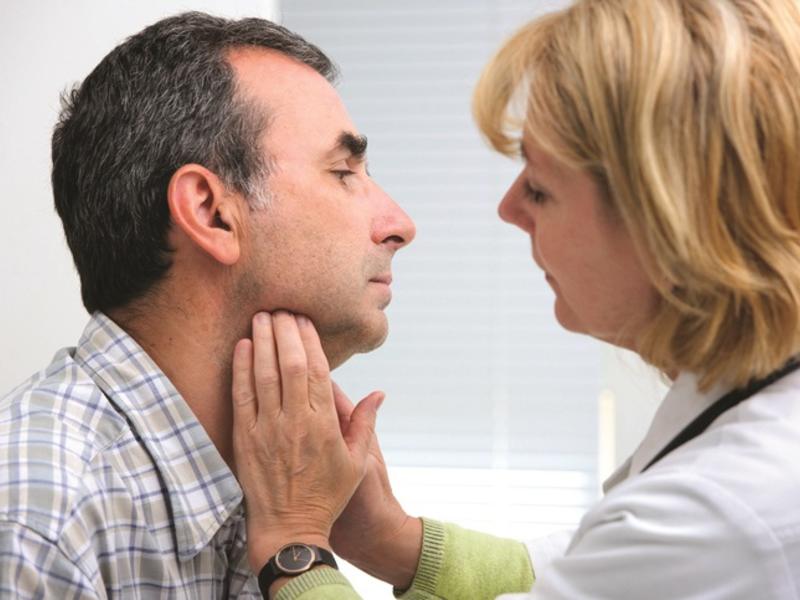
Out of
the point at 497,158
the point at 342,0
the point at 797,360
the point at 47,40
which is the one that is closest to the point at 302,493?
the point at 797,360

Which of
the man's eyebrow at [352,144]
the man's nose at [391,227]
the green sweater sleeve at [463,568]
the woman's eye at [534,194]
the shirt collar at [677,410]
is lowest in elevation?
the green sweater sleeve at [463,568]

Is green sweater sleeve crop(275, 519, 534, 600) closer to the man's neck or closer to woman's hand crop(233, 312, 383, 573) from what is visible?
woman's hand crop(233, 312, 383, 573)

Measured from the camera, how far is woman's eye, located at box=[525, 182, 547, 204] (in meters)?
1.24

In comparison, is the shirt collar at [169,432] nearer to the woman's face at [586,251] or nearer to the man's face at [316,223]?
the man's face at [316,223]

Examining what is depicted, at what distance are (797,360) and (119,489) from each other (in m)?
0.78

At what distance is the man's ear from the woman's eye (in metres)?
0.46

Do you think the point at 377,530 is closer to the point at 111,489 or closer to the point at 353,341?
the point at 353,341

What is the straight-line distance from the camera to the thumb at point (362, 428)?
5.20 feet

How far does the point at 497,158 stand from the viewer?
2.72m

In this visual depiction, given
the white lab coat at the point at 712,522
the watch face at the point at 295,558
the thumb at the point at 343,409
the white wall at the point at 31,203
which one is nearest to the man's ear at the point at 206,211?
the thumb at the point at 343,409

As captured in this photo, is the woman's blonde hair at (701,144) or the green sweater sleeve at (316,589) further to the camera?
the green sweater sleeve at (316,589)

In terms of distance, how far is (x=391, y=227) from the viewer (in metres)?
1.65

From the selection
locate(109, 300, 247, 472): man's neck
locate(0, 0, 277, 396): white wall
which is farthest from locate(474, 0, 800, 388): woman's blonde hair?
locate(0, 0, 277, 396): white wall

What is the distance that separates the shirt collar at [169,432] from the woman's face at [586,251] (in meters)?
0.53
